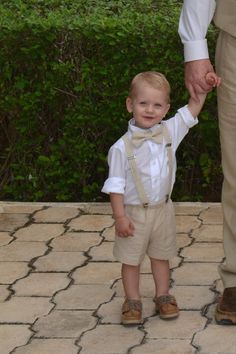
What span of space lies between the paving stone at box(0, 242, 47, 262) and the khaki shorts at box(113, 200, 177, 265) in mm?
1262

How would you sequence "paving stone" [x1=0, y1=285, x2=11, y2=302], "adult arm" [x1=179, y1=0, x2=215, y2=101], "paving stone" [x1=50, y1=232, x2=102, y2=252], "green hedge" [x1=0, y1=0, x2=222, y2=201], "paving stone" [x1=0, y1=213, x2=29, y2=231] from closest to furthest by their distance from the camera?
1. "adult arm" [x1=179, y1=0, x2=215, y2=101]
2. "paving stone" [x1=0, y1=285, x2=11, y2=302]
3. "paving stone" [x1=50, y1=232, x2=102, y2=252]
4. "paving stone" [x1=0, y1=213, x2=29, y2=231]
5. "green hedge" [x1=0, y1=0, x2=222, y2=201]

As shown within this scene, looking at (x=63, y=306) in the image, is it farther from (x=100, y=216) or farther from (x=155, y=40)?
(x=155, y=40)

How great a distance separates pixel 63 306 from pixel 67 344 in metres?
0.52

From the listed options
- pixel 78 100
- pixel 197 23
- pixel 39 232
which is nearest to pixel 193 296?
pixel 197 23

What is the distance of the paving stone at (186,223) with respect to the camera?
Answer: 6719 millimetres

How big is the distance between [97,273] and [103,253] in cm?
37

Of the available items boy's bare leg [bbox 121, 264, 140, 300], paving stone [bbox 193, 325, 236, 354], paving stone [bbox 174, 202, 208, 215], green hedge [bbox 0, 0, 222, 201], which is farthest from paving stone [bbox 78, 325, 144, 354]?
green hedge [bbox 0, 0, 222, 201]

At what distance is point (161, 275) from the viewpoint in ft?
17.0

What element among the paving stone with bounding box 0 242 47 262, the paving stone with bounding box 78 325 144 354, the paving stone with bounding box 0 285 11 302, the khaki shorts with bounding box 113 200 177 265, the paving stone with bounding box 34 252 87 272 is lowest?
the paving stone with bounding box 0 285 11 302

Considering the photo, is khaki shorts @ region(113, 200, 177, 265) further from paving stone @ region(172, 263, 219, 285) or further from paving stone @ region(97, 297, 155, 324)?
paving stone @ region(172, 263, 219, 285)

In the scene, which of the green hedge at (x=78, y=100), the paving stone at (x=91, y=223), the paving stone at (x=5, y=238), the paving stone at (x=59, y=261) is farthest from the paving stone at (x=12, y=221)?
the paving stone at (x=59, y=261)

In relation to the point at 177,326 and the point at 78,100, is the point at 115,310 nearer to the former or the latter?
the point at 177,326

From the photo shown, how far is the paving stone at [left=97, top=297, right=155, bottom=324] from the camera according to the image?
17.0ft

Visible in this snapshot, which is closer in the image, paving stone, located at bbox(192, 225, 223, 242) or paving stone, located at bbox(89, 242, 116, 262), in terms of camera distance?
paving stone, located at bbox(89, 242, 116, 262)
